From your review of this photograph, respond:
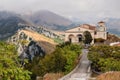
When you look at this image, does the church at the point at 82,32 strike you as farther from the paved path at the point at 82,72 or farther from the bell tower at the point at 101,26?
the paved path at the point at 82,72

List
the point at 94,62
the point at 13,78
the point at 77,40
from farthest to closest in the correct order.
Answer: the point at 77,40, the point at 94,62, the point at 13,78

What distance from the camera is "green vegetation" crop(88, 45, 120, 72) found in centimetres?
4500

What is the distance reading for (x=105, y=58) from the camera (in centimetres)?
5062

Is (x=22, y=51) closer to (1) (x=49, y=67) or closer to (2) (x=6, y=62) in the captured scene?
(1) (x=49, y=67)

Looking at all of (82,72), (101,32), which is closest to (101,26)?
(101,32)

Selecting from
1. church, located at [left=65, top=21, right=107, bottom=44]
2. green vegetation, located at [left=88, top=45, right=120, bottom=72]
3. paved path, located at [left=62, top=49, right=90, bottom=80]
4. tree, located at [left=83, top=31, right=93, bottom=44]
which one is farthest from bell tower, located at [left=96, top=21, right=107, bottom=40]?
green vegetation, located at [left=88, top=45, right=120, bottom=72]

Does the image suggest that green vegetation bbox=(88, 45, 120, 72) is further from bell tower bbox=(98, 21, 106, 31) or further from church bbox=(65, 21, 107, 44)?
bell tower bbox=(98, 21, 106, 31)

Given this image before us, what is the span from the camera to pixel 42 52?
112m

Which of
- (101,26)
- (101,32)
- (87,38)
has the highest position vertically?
(101,26)

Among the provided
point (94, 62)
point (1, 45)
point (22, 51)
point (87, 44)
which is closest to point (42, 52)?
point (22, 51)

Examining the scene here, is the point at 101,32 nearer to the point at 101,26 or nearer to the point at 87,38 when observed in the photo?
the point at 101,26

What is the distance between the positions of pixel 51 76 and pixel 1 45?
1050 cm

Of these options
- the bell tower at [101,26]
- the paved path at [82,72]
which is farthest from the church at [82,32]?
the paved path at [82,72]

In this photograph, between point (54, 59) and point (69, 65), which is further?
point (54, 59)
